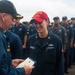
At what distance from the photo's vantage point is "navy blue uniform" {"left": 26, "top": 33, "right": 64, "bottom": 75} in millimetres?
4699

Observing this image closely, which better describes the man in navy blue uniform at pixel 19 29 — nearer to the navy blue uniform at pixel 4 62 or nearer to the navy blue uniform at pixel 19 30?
the navy blue uniform at pixel 19 30

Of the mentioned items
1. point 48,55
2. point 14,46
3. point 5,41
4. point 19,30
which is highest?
point 5,41

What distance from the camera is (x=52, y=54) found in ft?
15.5

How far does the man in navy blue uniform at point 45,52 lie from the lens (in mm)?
4703

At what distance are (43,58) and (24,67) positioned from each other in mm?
1143

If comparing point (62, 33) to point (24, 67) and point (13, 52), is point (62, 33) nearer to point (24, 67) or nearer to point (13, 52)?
point (13, 52)

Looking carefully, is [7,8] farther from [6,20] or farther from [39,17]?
[39,17]

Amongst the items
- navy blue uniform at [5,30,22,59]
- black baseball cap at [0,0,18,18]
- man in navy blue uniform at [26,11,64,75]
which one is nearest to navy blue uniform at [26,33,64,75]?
man in navy blue uniform at [26,11,64,75]

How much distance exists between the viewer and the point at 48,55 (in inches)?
185

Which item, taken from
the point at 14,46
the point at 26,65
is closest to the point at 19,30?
the point at 14,46

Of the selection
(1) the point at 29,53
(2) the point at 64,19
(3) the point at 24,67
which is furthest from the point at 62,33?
(3) the point at 24,67

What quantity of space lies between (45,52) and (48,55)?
69 millimetres

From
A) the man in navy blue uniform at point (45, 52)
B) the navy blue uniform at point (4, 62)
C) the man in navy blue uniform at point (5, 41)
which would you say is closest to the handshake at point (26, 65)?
the man in navy blue uniform at point (5, 41)

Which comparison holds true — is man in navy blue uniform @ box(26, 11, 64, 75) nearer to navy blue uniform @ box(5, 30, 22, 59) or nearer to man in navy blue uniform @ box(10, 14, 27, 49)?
navy blue uniform @ box(5, 30, 22, 59)
